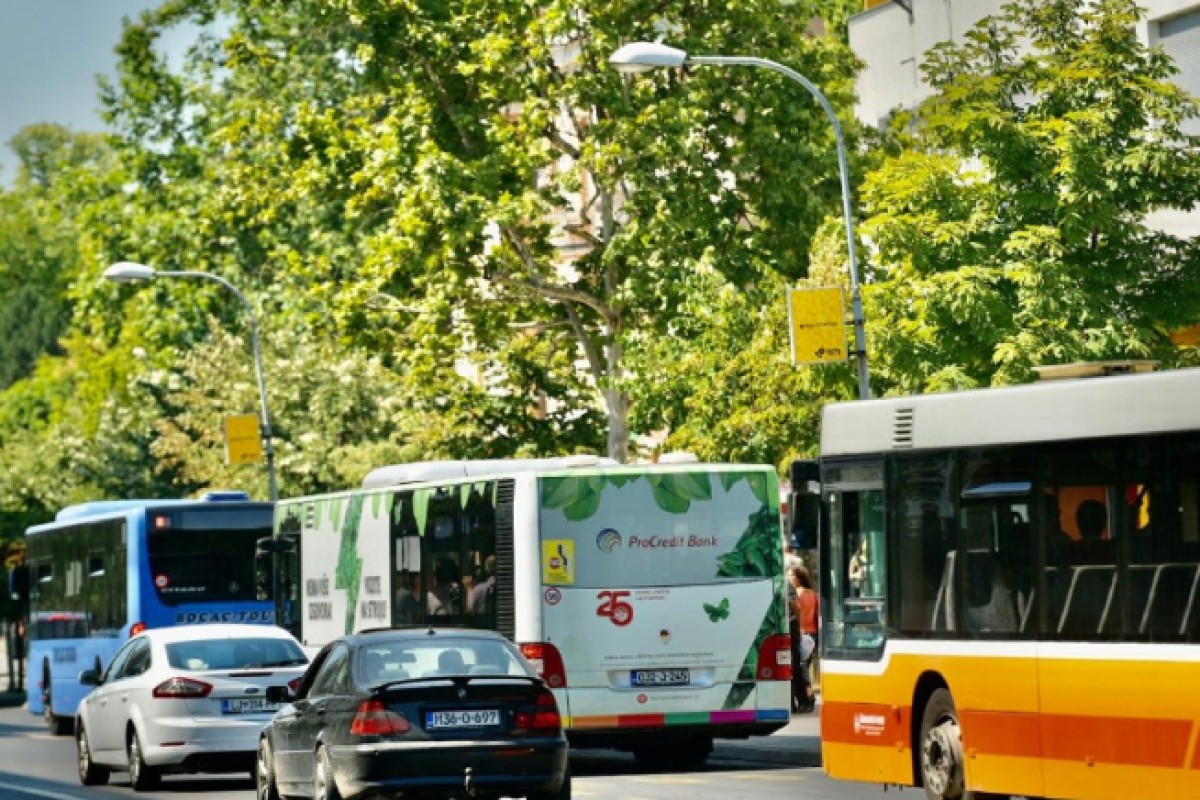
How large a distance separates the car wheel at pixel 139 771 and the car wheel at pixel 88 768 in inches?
45.0

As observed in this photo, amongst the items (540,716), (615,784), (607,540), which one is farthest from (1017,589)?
(607,540)

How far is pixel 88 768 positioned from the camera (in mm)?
27516

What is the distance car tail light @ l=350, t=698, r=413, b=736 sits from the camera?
730 inches

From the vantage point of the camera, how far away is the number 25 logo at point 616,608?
25125 millimetres

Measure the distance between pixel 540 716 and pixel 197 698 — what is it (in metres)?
7.43

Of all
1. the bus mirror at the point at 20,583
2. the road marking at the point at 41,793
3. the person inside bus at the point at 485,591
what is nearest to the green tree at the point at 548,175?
the bus mirror at the point at 20,583

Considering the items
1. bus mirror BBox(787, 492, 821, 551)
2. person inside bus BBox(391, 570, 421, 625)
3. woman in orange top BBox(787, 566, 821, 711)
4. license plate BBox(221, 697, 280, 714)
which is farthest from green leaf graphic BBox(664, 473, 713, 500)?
woman in orange top BBox(787, 566, 821, 711)

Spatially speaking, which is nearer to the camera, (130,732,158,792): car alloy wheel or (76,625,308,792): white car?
(76,625,308,792): white car

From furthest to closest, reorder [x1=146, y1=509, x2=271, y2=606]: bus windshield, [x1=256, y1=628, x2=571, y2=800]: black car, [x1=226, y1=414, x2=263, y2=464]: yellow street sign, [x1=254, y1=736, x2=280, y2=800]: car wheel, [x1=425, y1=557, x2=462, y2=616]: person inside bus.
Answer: [x1=226, y1=414, x2=263, y2=464]: yellow street sign < [x1=146, y1=509, x2=271, y2=606]: bus windshield < [x1=425, y1=557, x2=462, y2=616]: person inside bus < [x1=254, y1=736, x2=280, y2=800]: car wheel < [x1=256, y1=628, x2=571, y2=800]: black car

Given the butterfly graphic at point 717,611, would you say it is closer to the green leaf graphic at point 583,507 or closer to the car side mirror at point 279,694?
the green leaf graphic at point 583,507

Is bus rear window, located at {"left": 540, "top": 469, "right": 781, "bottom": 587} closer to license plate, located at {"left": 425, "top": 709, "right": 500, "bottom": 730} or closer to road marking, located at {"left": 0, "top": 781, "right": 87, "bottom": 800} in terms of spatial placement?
road marking, located at {"left": 0, "top": 781, "right": 87, "bottom": 800}

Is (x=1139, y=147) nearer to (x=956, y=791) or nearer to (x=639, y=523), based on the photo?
(x=639, y=523)

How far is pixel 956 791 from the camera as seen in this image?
17.9 meters

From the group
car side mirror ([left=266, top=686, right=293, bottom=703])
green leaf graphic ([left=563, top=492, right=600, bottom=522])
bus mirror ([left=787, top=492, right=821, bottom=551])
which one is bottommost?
car side mirror ([left=266, top=686, right=293, bottom=703])
